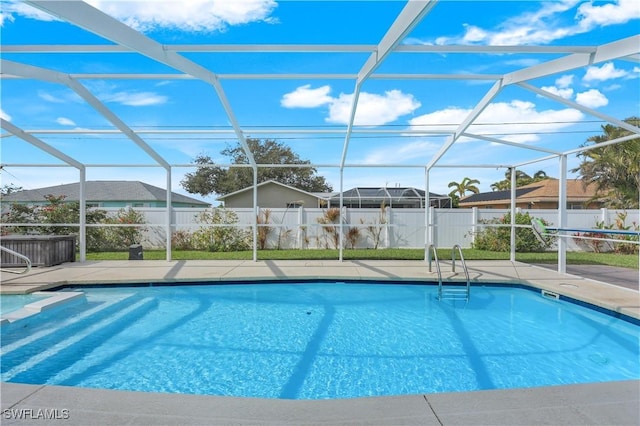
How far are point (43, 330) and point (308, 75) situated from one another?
5.46m

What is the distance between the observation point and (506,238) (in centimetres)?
1188

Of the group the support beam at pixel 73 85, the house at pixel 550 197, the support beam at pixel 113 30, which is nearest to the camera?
the support beam at pixel 113 30

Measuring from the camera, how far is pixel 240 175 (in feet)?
85.2

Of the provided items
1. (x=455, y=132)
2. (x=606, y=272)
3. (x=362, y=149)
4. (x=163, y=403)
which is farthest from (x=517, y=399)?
(x=362, y=149)

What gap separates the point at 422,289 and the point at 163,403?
608cm

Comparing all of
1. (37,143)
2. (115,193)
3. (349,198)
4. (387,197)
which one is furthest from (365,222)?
Answer: (115,193)

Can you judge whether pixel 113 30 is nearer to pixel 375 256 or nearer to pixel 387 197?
pixel 375 256

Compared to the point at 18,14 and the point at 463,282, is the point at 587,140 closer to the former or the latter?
the point at 463,282

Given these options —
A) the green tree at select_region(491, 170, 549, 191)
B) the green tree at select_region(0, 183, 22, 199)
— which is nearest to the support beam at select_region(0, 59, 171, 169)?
the green tree at select_region(0, 183, 22, 199)

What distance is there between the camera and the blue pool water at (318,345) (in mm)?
3594

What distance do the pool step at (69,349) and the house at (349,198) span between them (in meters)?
9.25

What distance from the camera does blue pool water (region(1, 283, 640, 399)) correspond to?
359 cm

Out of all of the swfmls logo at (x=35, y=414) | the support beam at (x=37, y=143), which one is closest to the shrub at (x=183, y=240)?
the support beam at (x=37, y=143)

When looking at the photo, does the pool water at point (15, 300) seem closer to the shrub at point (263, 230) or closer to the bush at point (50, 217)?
the bush at point (50, 217)
